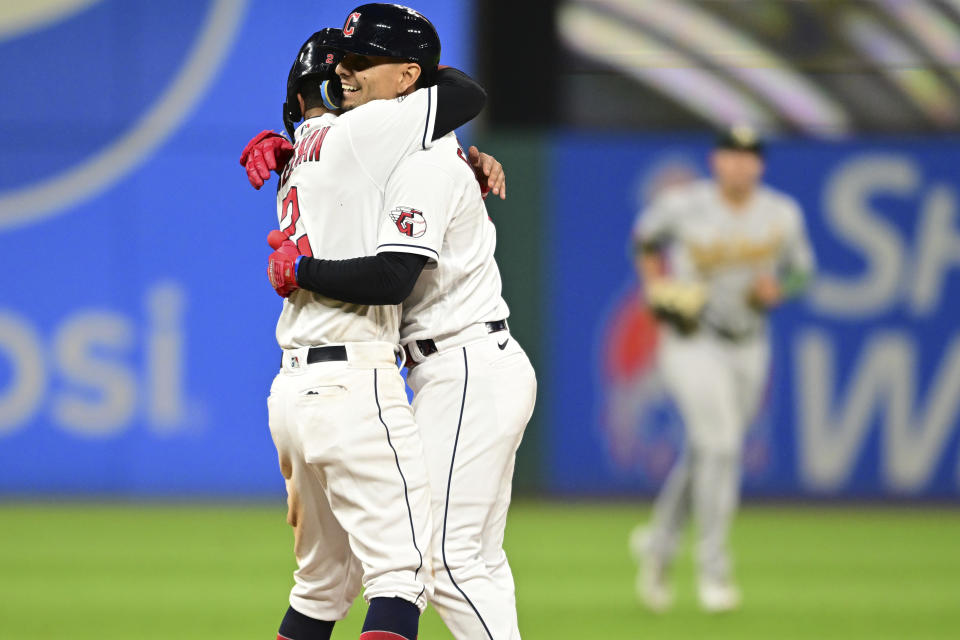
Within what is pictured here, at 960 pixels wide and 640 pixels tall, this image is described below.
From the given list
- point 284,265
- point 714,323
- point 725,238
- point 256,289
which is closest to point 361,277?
point 284,265

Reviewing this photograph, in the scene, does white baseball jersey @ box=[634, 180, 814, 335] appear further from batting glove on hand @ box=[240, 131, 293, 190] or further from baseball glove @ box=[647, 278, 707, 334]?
batting glove on hand @ box=[240, 131, 293, 190]

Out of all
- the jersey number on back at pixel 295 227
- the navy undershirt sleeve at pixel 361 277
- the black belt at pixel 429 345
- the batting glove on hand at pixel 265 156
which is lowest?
the black belt at pixel 429 345

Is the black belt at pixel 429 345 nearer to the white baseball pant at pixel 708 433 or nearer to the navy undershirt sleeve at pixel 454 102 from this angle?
the navy undershirt sleeve at pixel 454 102

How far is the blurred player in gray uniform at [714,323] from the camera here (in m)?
7.26

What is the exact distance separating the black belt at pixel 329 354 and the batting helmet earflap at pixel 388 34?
88 cm

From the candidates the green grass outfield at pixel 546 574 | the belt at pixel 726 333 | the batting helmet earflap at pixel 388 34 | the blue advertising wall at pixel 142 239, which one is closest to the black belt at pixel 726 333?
the belt at pixel 726 333

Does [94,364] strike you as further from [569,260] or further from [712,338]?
[712,338]

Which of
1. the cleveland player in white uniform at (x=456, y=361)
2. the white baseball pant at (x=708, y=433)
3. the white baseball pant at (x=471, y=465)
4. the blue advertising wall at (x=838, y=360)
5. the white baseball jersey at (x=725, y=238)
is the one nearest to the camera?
the cleveland player in white uniform at (x=456, y=361)

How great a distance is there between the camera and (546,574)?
8.14m

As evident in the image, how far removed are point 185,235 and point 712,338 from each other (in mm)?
5386

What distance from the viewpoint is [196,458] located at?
11.5 metres

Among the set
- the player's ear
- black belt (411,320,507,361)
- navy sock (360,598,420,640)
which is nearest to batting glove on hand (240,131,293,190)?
the player's ear

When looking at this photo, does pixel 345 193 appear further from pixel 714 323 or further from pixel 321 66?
pixel 714 323

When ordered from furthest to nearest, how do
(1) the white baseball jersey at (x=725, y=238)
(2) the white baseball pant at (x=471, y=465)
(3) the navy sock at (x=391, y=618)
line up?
(1) the white baseball jersey at (x=725, y=238), (2) the white baseball pant at (x=471, y=465), (3) the navy sock at (x=391, y=618)
